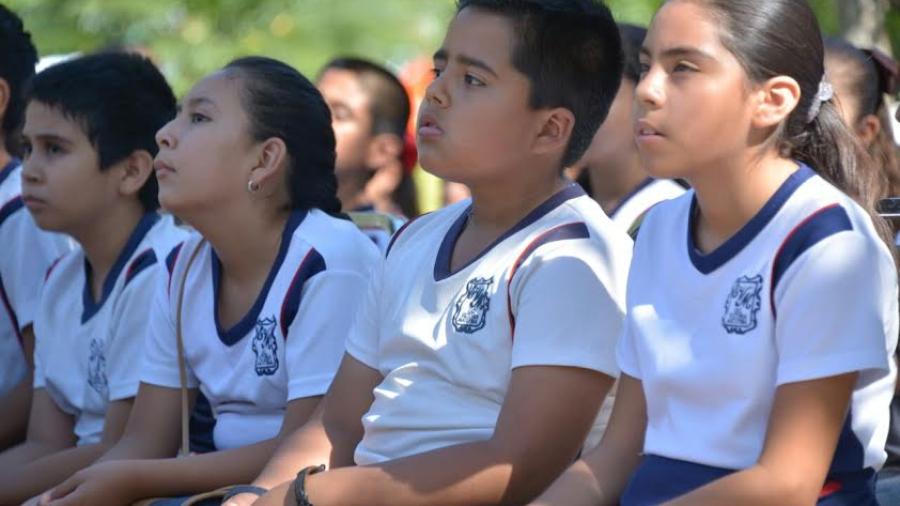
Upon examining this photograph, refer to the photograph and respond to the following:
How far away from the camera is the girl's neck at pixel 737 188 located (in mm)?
2838

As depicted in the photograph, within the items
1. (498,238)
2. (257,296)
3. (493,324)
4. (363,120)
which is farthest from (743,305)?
(363,120)

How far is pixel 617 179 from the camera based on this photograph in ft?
15.3

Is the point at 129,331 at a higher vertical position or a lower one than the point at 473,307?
lower

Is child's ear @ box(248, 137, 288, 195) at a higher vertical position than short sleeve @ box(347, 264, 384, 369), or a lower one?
higher

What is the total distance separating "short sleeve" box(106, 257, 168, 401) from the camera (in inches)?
171

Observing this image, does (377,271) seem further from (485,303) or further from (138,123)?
Result: (138,123)

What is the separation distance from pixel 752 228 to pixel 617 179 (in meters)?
1.87

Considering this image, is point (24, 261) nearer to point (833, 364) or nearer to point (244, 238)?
point (244, 238)

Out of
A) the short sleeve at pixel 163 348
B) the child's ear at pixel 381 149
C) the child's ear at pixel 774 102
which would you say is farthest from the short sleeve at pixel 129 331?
the child's ear at pixel 381 149

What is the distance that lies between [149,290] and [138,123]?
0.57 meters

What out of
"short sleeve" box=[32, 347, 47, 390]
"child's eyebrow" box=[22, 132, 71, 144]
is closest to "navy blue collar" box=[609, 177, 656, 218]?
"child's eyebrow" box=[22, 132, 71, 144]

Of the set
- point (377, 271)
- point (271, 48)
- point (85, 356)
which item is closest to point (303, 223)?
point (377, 271)

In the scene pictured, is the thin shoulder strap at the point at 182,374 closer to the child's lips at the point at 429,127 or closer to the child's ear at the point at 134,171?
the child's ear at the point at 134,171

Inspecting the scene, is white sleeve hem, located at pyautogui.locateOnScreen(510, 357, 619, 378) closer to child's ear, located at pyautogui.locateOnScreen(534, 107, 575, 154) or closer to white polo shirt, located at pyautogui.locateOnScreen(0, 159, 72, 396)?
child's ear, located at pyautogui.locateOnScreen(534, 107, 575, 154)
